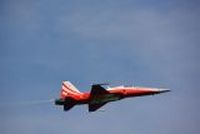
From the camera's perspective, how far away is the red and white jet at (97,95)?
120188 mm

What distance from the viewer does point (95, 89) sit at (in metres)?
119

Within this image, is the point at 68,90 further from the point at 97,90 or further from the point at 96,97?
the point at 97,90

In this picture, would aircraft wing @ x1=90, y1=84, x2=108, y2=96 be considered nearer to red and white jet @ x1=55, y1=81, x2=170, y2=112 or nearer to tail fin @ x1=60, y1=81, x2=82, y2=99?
red and white jet @ x1=55, y1=81, x2=170, y2=112

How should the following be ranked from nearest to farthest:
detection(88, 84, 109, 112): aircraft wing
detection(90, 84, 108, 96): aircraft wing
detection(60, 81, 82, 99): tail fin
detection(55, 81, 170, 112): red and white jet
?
1. detection(90, 84, 108, 96): aircraft wing
2. detection(88, 84, 109, 112): aircraft wing
3. detection(55, 81, 170, 112): red and white jet
4. detection(60, 81, 82, 99): tail fin

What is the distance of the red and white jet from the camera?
4732 inches

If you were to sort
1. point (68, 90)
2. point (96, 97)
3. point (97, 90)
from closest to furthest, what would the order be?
point (97, 90), point (96, 97), point (68, 90)

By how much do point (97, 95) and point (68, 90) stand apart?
30.5ft

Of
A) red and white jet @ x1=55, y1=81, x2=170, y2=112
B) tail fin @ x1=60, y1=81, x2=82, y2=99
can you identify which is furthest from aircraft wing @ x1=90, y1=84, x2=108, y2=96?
tail fin @ x1=60, y1=81, x2=82, y2=99

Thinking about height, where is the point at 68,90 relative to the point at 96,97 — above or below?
above

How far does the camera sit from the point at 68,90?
12644cm

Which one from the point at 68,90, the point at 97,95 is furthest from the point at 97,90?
the point at 68,90

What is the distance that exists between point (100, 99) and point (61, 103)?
8.60 meters

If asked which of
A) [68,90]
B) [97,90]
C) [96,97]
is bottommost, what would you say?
[96,97]

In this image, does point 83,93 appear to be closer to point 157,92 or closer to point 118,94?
point 118,94
